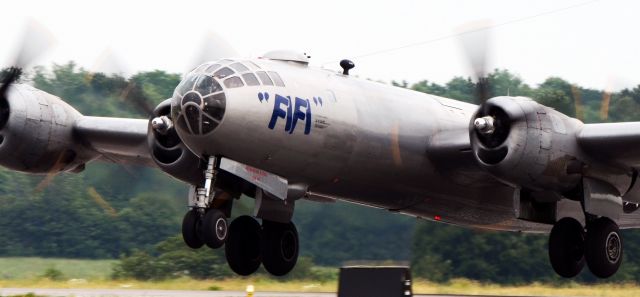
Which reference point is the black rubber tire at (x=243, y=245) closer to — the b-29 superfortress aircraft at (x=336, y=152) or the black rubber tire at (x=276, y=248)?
the b-29 superfortress aircraft at (x=336, y=152)

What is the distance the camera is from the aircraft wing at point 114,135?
2181cm

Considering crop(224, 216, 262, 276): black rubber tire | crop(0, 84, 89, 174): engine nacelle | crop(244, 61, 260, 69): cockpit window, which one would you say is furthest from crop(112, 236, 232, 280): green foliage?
crop(244, 61, 260, 69): cockpit window

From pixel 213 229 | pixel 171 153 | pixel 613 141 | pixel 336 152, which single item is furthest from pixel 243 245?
pixel 613 141

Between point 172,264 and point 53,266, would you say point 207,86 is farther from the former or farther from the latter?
point 53,266

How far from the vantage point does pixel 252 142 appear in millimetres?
17656

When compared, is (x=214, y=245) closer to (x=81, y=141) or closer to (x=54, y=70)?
(x=81, y=141)

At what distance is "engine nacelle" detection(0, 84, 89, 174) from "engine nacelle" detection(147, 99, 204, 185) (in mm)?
2809

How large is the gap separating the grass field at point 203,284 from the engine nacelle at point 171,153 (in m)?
7.00

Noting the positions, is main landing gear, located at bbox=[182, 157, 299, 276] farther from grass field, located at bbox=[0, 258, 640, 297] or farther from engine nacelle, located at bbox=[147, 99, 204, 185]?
grass field, located at bbox=[0, 258, 640, 297]

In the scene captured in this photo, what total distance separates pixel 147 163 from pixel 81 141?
196 centimetres

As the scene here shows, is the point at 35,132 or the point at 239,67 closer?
the point at 239,67

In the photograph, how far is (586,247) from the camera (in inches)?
787

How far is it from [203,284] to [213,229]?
9660mm

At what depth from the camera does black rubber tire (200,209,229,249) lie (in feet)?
59.6
